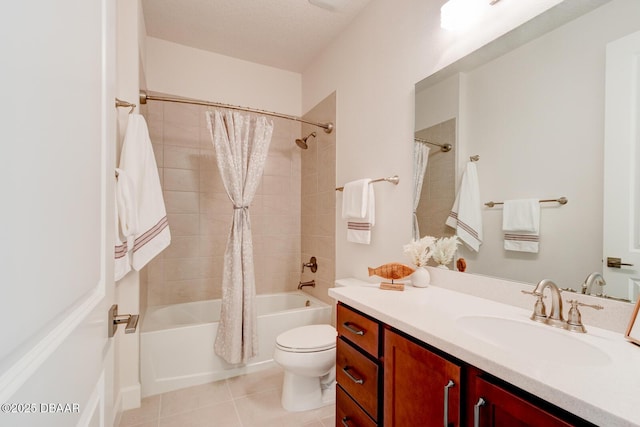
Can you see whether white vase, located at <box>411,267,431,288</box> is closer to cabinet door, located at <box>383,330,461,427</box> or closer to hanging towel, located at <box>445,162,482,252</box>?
hanging towel, located at <box>445,162,482,252</box>

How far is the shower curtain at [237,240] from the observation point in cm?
209

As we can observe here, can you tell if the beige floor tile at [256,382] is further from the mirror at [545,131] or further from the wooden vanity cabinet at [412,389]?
the mirror at [545,131]

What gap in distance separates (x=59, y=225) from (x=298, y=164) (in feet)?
9.38

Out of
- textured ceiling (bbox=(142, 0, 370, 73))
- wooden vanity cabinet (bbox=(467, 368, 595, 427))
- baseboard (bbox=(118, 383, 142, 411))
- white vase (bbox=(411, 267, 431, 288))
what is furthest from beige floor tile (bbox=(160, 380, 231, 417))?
textured ceiling (bbox=(142, 0, 370, 73))

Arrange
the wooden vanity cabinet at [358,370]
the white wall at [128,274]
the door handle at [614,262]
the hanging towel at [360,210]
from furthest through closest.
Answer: the hanging towel at [360,210], the white wall at [128,274], the wooden vanity cabinet at [358,370], the door handle at [614,262]

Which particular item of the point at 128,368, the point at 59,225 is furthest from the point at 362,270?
the point at 59,225

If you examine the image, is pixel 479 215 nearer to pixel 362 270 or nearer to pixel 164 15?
pixel 362 270

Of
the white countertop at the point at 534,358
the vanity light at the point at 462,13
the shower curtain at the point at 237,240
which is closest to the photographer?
the white countertop at the point at 534,358

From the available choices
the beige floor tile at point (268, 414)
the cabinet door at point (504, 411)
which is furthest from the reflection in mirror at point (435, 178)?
the beige floor tile at point (268, 414)

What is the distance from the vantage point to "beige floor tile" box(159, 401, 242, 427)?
1.67 m

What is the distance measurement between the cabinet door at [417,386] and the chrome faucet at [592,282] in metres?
0.58

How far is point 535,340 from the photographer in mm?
946

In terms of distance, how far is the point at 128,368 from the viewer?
1846 mm

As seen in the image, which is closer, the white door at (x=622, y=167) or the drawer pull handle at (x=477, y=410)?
the drawer pull handle at (x=477, y=410)
